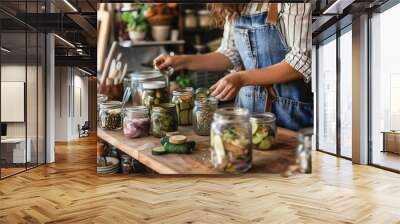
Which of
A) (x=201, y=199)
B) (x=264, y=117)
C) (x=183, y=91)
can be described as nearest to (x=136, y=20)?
(x=183, y=91)

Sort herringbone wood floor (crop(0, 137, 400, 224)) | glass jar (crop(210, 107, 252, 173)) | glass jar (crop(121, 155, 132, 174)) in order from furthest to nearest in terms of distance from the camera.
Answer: herringbone wood floor (crop(0, 137, 400, 224)) → glass jar (crop(121, 155, 132, 174)) → glass jar (crop(210, 107, 252, 173))

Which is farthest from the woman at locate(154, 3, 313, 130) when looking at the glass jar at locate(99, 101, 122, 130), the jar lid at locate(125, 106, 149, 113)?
the glass jar at locate(99, 101, 122, 130)

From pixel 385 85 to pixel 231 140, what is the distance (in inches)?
171

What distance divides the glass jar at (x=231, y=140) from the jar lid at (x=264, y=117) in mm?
87

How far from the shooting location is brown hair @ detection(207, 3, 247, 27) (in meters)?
3.05

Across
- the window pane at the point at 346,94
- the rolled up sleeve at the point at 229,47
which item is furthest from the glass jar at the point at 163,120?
the window pane at the point at 346,94

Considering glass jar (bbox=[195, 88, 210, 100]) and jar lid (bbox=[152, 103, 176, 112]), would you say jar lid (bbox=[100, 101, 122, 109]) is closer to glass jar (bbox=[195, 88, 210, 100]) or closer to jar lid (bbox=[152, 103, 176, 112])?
jar lid (bbox=[152, 103, 176, 112])

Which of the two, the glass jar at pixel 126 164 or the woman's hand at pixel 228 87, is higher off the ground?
the woman's hand at pixel 228 87

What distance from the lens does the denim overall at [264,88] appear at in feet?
10.1

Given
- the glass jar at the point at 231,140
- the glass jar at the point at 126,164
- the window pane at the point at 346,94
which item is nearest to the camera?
the glass jar at the point at 231,140

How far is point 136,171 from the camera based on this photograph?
323 centimetres

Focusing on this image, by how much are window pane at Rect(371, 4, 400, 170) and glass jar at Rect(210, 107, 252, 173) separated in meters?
3.89

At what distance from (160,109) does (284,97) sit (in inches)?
40.7

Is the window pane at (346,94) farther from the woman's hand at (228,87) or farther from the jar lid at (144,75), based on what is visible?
the jar lid at (144,75)
